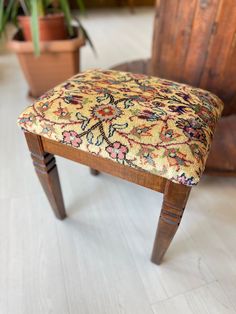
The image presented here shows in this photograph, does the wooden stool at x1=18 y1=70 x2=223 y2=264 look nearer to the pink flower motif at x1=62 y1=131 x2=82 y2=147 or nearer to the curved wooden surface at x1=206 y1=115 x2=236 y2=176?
the pink flower motif at x1=62 y1=131 x2=82 y2=147

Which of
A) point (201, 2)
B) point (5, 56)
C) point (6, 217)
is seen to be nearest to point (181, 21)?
point (201, 2)

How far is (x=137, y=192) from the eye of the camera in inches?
39.0

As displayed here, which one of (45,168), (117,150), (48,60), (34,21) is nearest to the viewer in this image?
(117,150)

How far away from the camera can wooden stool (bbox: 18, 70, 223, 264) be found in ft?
1.66

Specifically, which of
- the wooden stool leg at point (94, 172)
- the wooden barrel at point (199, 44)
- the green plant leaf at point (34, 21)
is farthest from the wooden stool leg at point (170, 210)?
the green plant leaf at point (34, 21)

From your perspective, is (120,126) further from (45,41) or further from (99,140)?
(45,41)

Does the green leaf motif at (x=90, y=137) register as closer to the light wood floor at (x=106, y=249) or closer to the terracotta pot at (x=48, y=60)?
the light wood floor at (x=106, y=249)

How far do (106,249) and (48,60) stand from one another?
1037mm

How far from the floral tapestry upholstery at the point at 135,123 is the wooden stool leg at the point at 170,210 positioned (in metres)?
0.04

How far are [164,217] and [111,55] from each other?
1.88 m

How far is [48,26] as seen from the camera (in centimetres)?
128

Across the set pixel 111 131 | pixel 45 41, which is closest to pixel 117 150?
pixel 111 131

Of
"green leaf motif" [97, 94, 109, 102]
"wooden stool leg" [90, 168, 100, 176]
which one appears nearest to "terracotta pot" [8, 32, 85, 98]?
"wooden stool leg" [90, 168, 100, 176]

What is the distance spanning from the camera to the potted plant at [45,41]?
125 cm
